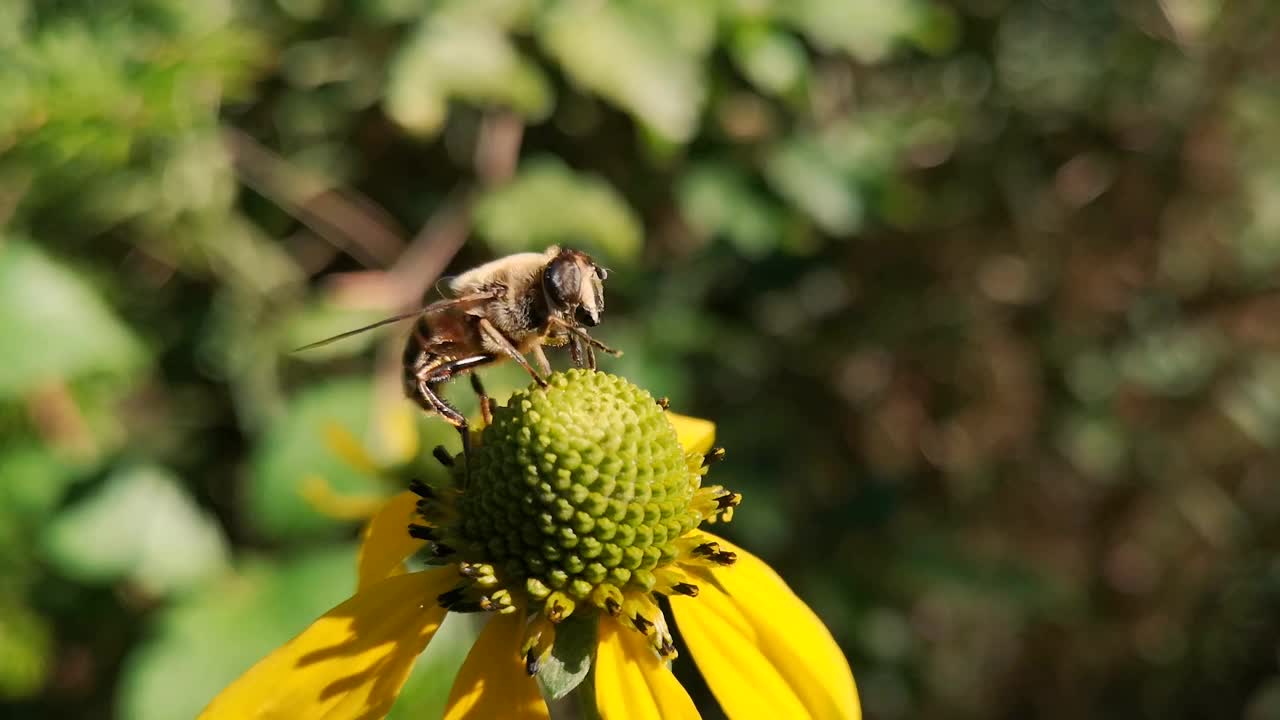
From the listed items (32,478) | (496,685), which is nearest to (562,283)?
(496,685)

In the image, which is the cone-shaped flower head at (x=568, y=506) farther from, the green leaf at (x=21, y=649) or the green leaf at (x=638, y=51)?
the green leaf at (x=21, y=649)

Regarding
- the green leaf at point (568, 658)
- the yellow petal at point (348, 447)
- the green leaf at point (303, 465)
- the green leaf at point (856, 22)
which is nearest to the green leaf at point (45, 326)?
the green leaf at point (303, 465)

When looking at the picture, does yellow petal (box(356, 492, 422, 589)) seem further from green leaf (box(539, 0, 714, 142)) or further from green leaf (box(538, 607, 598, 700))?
green leaf (box(539, 0, 714, 142))

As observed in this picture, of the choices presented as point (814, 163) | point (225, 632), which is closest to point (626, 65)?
point (814, 163)

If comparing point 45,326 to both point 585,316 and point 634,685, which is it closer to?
point 585,316

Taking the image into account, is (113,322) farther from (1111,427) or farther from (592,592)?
(1111,427)
